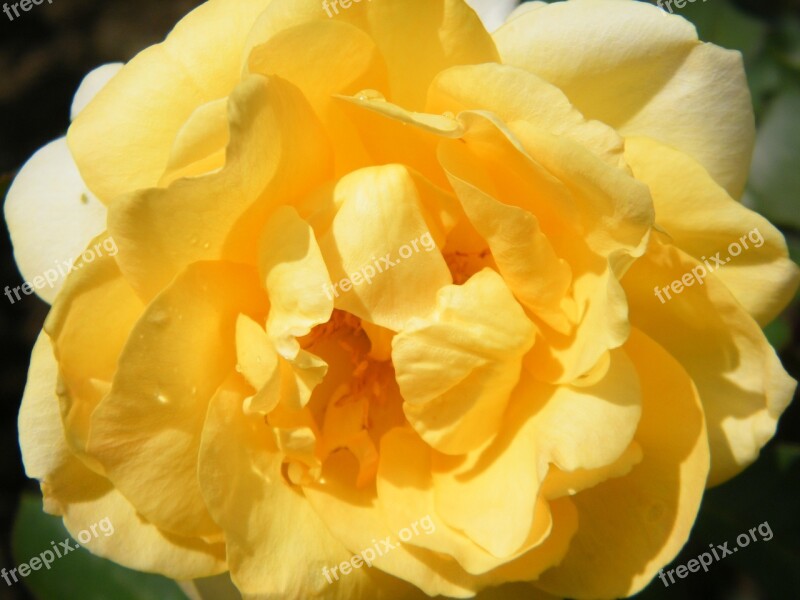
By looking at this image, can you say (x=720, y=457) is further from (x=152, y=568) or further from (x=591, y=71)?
(x=152, y=568)

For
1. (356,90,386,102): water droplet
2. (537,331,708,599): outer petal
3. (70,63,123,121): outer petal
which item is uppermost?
(70,63,123,121): outer petal

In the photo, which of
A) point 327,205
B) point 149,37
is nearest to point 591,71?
point 327,205

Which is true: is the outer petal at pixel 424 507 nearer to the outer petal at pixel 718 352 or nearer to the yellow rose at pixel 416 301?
the yellow rose at pixel 416 301

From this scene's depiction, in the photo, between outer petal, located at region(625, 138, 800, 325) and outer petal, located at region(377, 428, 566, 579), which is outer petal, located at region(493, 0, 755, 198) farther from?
outer petal, located at region(377, 428, 566, 579)

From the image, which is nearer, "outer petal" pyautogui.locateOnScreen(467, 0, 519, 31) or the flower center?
the flower center

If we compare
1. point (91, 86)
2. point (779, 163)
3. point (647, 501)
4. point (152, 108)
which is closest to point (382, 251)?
point (152, 108)

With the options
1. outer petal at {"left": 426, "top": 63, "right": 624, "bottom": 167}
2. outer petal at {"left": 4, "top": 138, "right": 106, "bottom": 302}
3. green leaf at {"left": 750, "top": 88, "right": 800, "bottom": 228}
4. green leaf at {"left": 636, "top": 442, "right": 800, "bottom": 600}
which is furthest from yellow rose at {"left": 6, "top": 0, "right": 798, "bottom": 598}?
green leaf at {"left": 750, "top": 88, "right": 800, "bottom": 228}

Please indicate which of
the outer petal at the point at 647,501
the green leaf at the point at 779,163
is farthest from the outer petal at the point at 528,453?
the green leaf at the point at 779,163
